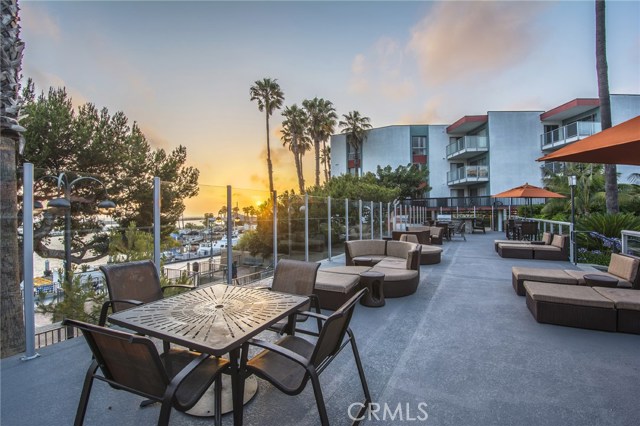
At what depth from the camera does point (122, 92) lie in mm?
11008

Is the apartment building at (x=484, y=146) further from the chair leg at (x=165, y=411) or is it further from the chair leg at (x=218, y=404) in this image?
the chair leg at (x=165, y=411)

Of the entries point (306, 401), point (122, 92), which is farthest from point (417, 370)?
point (122, 92)

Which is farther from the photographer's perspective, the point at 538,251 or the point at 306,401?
the point at 538,251

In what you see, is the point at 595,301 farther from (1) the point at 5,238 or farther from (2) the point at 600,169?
(2) the point at 600,169

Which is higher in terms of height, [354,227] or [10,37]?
[10,37]

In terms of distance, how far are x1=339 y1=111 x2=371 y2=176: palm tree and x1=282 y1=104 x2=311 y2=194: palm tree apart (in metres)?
4.71

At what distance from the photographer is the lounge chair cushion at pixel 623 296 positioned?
348cm

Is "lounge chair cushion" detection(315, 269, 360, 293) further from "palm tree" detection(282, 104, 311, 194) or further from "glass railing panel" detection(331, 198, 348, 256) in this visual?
"palm tree" detection(282, 104, 311, 194)

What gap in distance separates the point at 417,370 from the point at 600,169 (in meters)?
16.9

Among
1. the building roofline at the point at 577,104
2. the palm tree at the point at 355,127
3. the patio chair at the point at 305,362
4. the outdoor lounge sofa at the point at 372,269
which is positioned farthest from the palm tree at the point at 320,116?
the patio chair at the point at 305,362

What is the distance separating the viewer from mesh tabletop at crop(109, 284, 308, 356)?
1.78 m

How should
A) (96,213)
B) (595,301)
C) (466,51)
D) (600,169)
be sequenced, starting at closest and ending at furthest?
(595,301)
(96,213)
(466,51)
(600,169)

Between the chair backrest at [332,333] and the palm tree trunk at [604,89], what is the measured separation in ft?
33.9

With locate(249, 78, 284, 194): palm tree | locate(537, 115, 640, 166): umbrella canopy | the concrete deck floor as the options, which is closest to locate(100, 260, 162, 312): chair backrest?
the concrete deck floor
